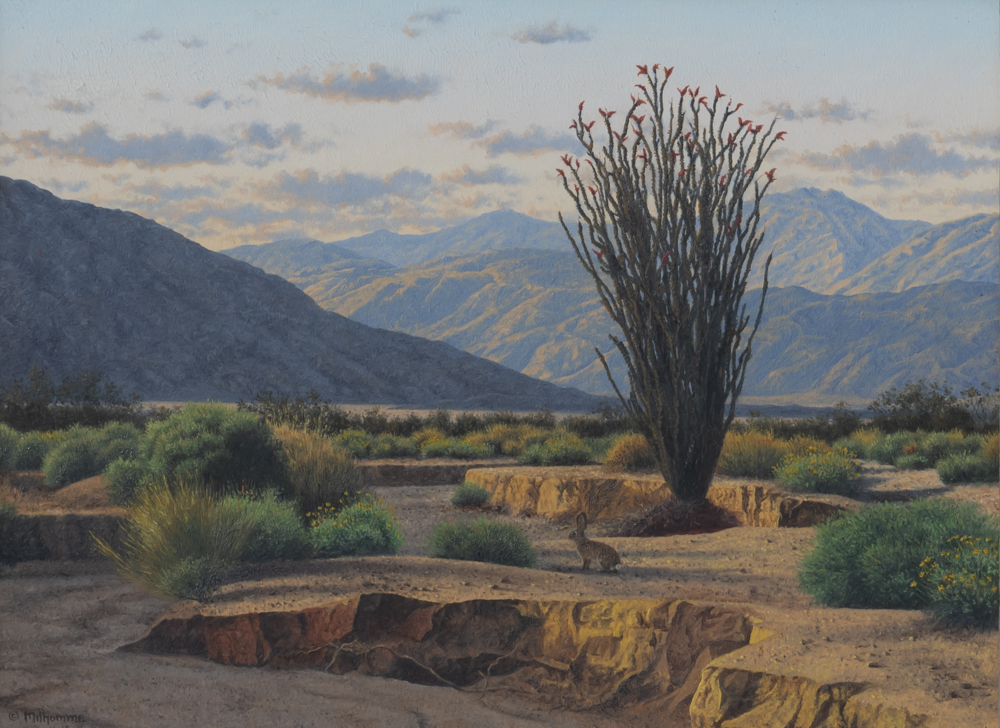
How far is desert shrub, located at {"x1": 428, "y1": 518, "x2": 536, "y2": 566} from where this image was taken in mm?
8953

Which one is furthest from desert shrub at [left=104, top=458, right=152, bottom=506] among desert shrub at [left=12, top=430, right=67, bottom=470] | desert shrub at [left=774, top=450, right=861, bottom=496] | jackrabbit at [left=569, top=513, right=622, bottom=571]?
desert shrub at [left=774, top=450, right=861, bottom=496]

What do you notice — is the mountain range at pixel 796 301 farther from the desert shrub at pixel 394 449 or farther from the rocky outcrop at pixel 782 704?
the rocky outcrop at pixel 782 704

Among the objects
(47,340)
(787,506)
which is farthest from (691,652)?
(47,340)

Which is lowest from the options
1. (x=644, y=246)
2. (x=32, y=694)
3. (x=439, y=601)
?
(x=32, y=694)

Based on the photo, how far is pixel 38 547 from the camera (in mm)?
10555

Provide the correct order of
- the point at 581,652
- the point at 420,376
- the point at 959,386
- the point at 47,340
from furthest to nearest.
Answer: the point at 959,386, the point at 420,376, the point at 47,340, the point at 581,652

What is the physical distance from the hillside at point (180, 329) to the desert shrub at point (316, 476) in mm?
44834


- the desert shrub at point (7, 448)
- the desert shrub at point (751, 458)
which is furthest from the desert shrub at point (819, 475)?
the desert shrub at point (7, 448)

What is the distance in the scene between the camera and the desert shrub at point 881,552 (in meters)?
6.46

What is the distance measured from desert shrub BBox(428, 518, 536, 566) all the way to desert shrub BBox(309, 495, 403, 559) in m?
0.48

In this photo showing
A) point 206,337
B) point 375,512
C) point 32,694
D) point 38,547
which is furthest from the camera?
point 206,337

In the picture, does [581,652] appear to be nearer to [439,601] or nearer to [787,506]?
[439,601]

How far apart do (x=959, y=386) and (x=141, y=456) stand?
279 ft

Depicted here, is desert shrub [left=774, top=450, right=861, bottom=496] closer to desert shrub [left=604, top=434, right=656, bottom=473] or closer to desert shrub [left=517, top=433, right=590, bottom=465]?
desert shrub [left=604, top=434, right=656, bottom=473]
